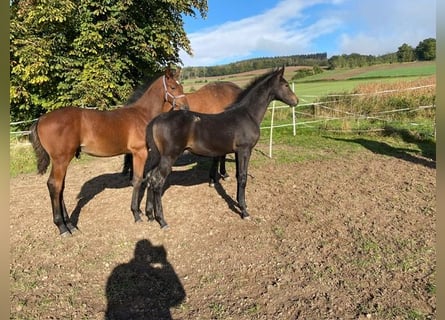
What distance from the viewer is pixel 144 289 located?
378 cm

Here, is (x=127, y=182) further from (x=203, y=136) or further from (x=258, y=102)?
(x=258, y=102)

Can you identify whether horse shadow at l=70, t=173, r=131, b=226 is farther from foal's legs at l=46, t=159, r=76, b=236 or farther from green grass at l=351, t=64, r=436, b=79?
green grass at l=351, t=64, r=436, b=79

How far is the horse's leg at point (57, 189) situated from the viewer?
4.82 m

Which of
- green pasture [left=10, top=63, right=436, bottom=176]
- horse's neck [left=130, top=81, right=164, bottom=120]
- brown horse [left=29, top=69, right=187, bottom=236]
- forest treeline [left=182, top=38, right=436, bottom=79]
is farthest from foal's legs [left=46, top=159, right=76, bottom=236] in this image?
forest treeline [left=182, top=38, right=436, bottom=79]

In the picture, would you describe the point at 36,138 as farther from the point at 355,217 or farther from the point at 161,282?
the point at 355,217


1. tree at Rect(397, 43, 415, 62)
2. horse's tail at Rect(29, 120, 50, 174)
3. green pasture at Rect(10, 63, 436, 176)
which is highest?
tree at Rect(397, 43, 415, 62)

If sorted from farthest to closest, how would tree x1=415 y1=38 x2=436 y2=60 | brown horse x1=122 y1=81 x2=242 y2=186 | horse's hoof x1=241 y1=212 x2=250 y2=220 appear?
1. brown horse x1=122 y1=81 x2=242 y2=186
2. horse's hoof x1=241 y1=212 x2=250 y2=220
3. tree x1=415 y1=38 x2=436 y2=60

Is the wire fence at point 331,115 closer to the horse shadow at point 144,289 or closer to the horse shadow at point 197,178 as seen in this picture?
the horse shadow at point 197,178

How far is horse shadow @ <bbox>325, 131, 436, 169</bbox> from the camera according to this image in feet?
26.0

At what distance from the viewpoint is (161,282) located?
12.9 feet

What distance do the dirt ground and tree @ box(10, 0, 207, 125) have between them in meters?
5.98

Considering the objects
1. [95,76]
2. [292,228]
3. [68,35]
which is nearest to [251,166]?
[292,228]

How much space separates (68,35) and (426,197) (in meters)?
12.4

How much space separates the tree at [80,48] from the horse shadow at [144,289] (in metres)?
9.02
